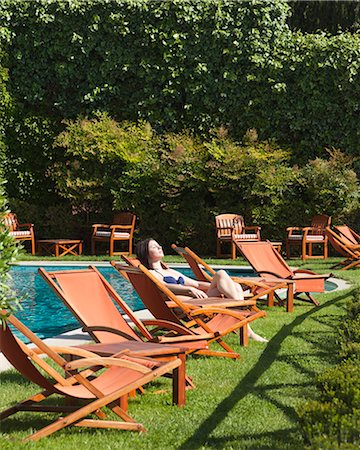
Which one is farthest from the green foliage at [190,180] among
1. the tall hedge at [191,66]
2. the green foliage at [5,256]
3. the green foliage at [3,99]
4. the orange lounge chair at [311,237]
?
the green foliage at [5,256]

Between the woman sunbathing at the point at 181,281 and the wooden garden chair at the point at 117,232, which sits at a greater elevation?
the woman sunbathing at the point at 181,281

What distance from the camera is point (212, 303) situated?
19.6 feet

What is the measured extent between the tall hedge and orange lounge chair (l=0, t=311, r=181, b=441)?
13.3 meters

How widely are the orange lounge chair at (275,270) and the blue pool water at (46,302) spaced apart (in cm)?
184

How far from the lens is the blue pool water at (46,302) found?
337 inches

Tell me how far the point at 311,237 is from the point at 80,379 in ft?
37.3

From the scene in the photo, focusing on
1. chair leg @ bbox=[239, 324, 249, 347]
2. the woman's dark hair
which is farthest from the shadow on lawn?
the woman's dark hair

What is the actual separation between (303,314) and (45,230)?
10127 mm

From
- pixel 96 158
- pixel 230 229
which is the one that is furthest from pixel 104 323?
pixel 96 158

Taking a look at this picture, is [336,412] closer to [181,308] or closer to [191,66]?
[181,308]

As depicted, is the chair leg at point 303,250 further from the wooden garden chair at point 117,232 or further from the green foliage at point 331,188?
the wooden garden chair at point 117,232

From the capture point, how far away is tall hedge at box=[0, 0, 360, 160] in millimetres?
16609

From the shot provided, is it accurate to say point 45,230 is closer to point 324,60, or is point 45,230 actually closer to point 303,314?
point 324,60

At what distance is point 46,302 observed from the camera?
10.2 m
